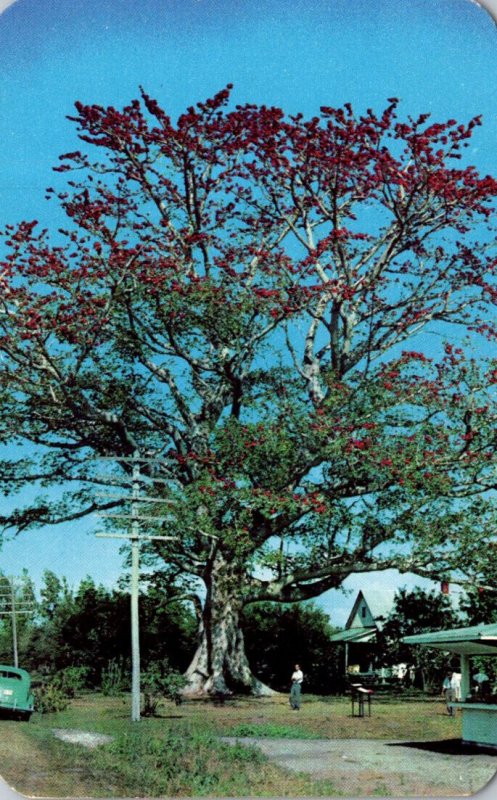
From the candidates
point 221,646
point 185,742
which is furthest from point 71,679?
point 221,646

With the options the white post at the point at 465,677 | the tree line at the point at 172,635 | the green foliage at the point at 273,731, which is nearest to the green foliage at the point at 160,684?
the tree line at the point at 172,635

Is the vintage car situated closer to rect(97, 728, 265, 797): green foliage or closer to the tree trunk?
rect(97, 728, 265, 797): green foliage

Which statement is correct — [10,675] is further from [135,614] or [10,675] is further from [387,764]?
[387,764]

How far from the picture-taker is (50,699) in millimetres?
6137

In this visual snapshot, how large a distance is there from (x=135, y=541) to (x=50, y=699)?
968 mm

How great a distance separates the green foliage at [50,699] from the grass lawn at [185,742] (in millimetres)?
35

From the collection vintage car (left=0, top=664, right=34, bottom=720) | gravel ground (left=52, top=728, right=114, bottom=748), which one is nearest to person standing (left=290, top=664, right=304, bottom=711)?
gravel ground (left=52, top=728, right=114, bottom=748)

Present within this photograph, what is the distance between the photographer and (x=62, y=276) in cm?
675

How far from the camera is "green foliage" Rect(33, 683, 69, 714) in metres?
6.10

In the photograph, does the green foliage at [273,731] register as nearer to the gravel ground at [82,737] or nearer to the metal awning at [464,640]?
the gravel ground at [82,737]

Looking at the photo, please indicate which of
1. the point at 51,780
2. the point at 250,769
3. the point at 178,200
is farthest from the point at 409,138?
the point at 51,780

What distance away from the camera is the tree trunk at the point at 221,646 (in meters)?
6.48

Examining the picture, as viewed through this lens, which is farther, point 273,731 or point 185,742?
point 273,731

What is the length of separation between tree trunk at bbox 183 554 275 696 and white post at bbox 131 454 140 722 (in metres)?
0.32
